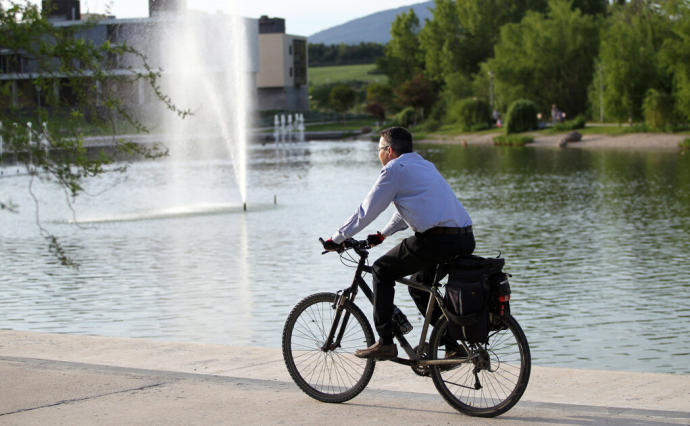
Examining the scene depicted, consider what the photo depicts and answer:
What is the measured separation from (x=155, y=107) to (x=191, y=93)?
38.8 metres

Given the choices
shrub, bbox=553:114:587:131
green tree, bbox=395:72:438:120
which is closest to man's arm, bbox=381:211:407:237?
shrub, bbox=553:114:587:131

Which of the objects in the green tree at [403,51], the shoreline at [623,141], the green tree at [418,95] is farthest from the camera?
the green tree at [403,51]

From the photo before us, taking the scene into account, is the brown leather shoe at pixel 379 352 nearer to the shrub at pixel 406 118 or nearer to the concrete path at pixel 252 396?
the concrete path at pixel 252 396

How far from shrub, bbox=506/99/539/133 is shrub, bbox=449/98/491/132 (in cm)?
1039

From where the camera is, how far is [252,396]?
24.2 ft

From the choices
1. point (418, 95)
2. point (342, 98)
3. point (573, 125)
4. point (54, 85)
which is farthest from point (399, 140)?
point (342, 98)

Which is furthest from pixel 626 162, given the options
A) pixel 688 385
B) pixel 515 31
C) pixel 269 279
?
A: pixel 515 31

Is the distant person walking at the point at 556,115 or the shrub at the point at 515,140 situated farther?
the distant person walking at the point at 556,115

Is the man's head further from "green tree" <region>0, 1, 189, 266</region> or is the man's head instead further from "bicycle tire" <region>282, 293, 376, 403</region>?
"green tree" <region>0, 1, 189, 266</region>

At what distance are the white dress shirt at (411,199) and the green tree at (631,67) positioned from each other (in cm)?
6710

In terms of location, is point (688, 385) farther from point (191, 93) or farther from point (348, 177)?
point (191, 93)

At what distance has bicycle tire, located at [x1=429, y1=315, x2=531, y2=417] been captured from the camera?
265 inches

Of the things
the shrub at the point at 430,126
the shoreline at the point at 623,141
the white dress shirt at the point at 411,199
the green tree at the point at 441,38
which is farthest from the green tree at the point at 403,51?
the white dress shirt at the point at 411,199

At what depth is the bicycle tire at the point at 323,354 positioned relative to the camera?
24.3ft
